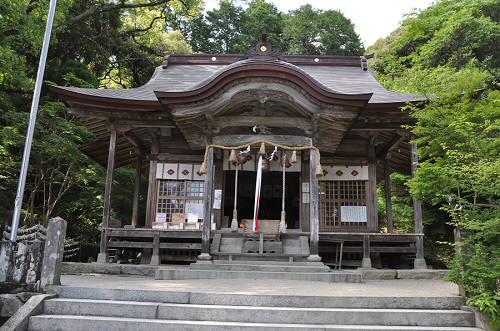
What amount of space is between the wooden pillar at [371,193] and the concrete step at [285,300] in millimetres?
5932

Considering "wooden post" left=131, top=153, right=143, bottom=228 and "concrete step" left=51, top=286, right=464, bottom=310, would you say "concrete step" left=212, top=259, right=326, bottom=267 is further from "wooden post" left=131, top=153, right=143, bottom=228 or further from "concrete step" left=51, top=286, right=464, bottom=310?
"wooden post" left=131, top=153, right=143, bottom=228

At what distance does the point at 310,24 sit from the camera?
32.6 meters

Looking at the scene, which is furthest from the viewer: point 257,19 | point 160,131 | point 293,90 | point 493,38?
point 257,19

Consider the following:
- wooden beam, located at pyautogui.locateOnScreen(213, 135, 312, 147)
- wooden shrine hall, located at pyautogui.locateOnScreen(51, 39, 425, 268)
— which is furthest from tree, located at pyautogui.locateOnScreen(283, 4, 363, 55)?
wooden beam, located at pyautogui.locateOnScreen(213, 135, 312, 147)

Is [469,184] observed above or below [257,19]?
below

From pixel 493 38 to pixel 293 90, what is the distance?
16.0 m

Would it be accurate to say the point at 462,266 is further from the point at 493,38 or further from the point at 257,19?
the point at 257,19

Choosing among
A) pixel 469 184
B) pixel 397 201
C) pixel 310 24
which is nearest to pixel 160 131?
pixel 469 184

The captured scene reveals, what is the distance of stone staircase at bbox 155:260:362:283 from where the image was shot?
25.5ft

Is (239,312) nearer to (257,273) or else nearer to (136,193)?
(257,273)

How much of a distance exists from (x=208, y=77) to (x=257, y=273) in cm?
578

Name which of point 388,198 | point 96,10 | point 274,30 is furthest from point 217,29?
point 388,198

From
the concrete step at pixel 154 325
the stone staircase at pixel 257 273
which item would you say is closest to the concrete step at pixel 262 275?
the stone staircase at pixel 257 273

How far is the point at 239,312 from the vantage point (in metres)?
5.13
